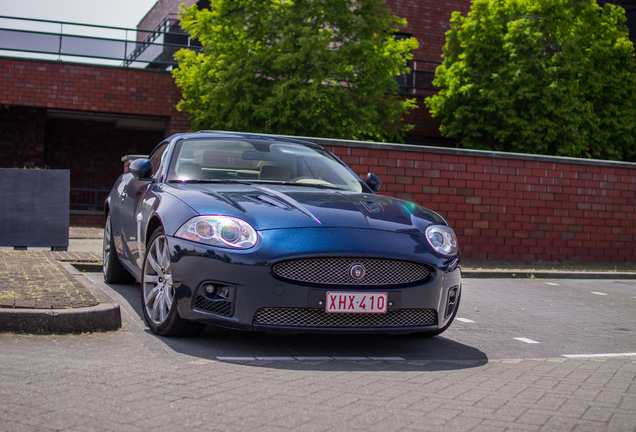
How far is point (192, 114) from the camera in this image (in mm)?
20297

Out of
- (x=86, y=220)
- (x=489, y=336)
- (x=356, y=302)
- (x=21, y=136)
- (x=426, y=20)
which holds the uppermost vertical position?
(x=426, y=20)

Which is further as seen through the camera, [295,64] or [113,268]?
[295,64]

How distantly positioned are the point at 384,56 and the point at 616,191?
7.17 m

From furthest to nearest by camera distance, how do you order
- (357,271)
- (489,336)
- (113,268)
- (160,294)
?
(113,268) → (489,336) → (160,294) → (357,271)

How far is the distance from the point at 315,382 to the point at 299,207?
124 centimetres

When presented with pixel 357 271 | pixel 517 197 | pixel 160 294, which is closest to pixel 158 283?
pixel 160 294

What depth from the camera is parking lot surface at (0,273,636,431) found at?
2.94 meters

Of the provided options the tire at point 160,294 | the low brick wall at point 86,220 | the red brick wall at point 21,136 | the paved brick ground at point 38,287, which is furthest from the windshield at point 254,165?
the red brick wall at point 21,136

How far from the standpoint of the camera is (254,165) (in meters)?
5.49

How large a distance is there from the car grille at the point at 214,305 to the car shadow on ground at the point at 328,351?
277 millimetres

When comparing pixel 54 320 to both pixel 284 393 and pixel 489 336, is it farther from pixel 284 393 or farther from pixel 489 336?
pixel 489 336

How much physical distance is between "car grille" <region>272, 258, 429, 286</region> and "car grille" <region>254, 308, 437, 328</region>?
0.63ft

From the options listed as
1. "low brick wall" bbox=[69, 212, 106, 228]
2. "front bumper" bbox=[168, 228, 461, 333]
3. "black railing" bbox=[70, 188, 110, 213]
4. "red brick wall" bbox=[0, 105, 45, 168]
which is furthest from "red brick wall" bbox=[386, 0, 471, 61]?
"front bumper" bbox=[168, 228, 461, 333]

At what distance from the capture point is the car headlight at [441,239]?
4477 mm
